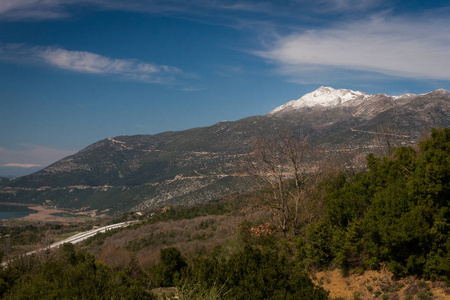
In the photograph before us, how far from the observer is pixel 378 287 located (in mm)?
10594

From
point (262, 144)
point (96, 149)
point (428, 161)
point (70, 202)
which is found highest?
point (96, 149)

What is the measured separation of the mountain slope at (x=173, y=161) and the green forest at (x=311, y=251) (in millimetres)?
61223

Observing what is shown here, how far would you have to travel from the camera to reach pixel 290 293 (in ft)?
22.2

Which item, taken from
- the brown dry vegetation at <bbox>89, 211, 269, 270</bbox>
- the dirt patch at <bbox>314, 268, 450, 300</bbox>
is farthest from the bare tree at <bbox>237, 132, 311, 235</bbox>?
the dirt patch at <bbox>314, 268, 450, 300</bbox>

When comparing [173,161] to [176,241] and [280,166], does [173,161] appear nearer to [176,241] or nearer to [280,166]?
[176,241]

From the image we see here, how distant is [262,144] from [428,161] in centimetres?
875

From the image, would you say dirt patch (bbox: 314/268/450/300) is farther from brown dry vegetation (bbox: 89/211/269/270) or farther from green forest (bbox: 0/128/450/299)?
brown dry vegetation (bbox: 89/211/269/270)

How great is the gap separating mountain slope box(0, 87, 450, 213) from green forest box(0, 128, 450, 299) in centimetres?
6122

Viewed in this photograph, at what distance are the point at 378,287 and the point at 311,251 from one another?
10.9 feet

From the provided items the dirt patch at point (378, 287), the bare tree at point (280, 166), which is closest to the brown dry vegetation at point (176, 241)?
the bare tree at point (280, 166)

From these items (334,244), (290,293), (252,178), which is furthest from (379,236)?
(252,178)

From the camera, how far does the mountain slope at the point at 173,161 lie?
91438 mm

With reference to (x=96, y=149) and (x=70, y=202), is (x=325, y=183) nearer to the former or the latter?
(x=70, y=202)

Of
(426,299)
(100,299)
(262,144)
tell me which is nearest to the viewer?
(100,299)
